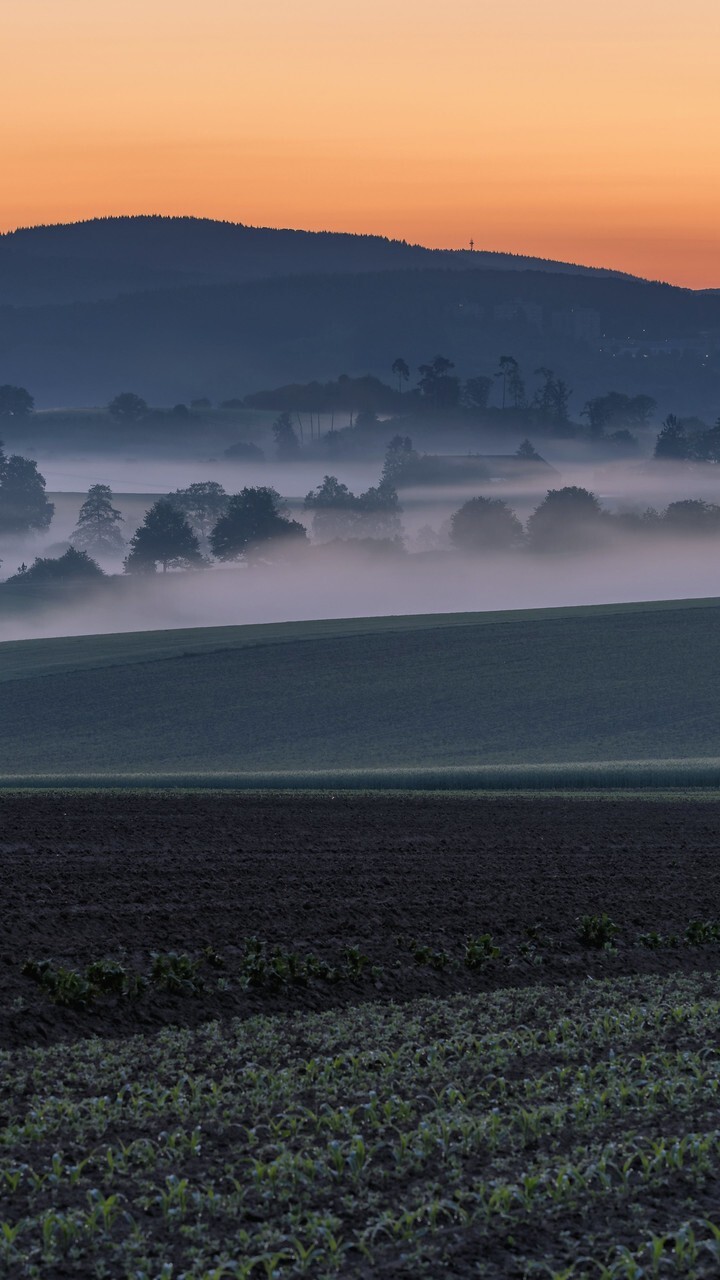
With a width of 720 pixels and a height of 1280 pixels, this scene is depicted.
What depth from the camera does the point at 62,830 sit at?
2241cm

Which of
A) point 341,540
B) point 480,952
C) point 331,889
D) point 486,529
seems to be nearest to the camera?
point 480,952

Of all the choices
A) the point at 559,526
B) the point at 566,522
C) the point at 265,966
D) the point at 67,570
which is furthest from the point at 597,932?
the point at 67,570

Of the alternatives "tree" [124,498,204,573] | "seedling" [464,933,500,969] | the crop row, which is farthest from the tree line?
"seedling" [464,933,500,969]

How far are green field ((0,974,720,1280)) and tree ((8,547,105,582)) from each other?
168 meters

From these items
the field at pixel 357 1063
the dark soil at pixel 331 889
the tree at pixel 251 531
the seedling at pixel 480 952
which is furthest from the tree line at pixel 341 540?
the seedling at pixel 480 952

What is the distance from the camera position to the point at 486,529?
583 feet

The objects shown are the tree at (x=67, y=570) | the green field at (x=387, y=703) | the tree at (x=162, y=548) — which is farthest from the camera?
the tree at (x=67, y=570)

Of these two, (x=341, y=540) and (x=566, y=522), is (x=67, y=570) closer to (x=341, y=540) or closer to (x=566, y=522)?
(x=341, y=540)

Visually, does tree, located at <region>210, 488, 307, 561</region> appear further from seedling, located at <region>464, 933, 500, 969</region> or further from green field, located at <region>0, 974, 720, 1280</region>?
green field, located at <region>0, 974, 720, 1280</region>

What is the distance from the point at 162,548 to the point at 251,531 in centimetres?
1141

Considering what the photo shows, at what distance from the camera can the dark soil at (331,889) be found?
523 inches

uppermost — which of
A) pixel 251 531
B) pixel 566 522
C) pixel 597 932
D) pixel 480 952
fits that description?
pixel 251 531

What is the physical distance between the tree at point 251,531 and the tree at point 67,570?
1766cm

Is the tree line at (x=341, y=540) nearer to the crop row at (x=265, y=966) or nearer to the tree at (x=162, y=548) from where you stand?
the tree at (x=162, y=548)
